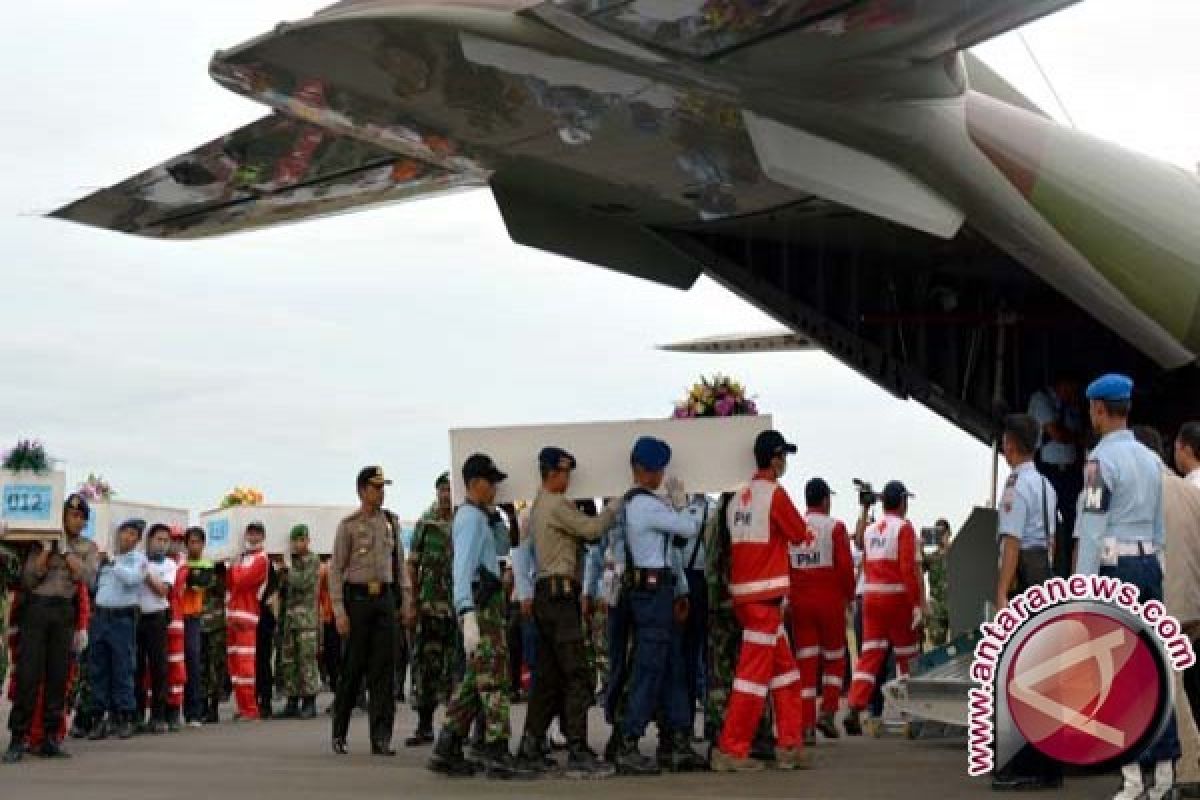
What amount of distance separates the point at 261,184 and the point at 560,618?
Answer: 12.3ft

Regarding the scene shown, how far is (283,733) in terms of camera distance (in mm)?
14703

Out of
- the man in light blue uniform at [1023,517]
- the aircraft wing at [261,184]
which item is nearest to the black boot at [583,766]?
the man in light blue uniform at [1023,517]

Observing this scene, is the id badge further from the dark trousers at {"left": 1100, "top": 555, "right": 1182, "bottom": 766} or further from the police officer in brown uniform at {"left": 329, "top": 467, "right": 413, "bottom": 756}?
the police officer in brown uniform at {"left": 329, "top": 467, "right": 413, "bottom": 756}

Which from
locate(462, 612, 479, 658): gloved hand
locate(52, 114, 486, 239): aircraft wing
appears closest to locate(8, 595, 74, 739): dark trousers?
locate(52, 114, 486, 239): aircraft wing

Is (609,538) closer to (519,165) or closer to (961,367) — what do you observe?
(519,165)

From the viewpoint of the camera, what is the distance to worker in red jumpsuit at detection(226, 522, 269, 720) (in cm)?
1653

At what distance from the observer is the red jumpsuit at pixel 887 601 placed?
13.2 m

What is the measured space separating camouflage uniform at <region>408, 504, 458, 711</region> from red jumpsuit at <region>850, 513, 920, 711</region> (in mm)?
3134

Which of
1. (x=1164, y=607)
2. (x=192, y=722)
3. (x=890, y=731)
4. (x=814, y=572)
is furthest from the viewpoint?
(x=192, y=722)

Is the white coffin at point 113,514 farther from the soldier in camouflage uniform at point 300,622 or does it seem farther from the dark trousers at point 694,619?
the dark trousers at point 694,619

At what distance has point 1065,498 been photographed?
13.1 meters

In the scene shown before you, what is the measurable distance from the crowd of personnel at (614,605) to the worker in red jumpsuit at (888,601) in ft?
0.06

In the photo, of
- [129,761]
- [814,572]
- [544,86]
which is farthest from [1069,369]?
[129,761]

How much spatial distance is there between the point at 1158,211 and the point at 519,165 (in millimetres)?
4156
